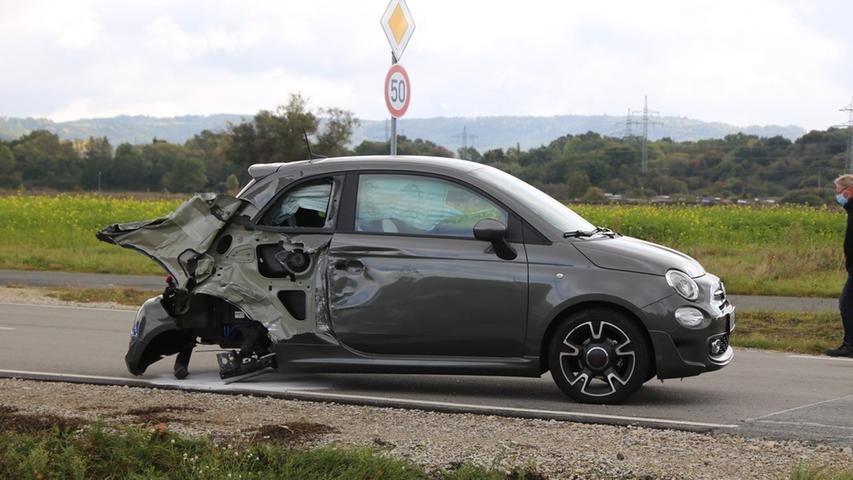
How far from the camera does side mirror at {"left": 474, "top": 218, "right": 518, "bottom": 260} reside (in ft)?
28.3

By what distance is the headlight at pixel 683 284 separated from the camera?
848 centimetres

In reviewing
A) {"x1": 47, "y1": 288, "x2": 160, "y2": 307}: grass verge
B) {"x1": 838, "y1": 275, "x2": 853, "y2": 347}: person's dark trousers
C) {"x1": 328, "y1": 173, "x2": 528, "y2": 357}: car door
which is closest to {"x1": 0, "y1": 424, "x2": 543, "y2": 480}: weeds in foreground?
{"x1": 328, "y1": 173, "x2": 528, "y2": 357}: car door

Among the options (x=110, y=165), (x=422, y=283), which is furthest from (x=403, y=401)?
(x=110, y=165)

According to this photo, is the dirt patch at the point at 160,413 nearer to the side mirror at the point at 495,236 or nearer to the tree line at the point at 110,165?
the side mirror at the point at 495,236

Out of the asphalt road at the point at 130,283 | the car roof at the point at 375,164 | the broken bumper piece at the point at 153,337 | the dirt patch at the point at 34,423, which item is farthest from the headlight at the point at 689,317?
the asphalt road at the point at 130,283

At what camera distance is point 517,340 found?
8.63 metres

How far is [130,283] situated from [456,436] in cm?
1558

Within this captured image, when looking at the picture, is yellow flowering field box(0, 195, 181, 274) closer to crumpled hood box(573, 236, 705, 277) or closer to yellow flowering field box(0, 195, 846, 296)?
yellow flowering field box(0, 195, 846, 296)

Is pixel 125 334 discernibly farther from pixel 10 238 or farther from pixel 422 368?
pixel 10 238

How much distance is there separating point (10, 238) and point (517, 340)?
29.5 metres

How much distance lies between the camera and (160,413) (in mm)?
7957

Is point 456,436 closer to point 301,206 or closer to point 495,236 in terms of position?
point 495,236

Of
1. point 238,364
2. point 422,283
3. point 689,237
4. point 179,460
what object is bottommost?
point 179,460

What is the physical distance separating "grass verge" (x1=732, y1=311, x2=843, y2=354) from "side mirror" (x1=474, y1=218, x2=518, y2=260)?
19.5 feet
